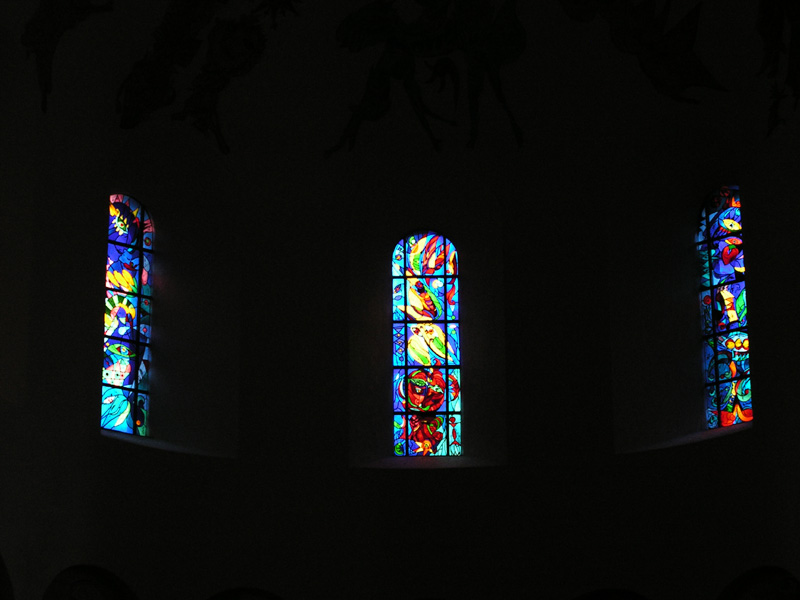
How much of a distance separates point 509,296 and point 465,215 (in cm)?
104

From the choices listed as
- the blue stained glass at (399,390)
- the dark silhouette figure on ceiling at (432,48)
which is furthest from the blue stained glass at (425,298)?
the dark silhouette figure on ceiling at (432,48)

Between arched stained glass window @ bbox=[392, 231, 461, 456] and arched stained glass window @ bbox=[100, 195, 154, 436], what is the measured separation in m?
2.34

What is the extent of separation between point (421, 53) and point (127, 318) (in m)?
3.63

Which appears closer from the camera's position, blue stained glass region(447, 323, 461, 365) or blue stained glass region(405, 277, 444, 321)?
blue stained glass region(447, 323, 461, 365)

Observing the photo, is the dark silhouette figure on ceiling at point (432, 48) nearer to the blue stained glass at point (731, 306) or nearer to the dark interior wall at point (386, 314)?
the dark interior wall at point (386, 314)

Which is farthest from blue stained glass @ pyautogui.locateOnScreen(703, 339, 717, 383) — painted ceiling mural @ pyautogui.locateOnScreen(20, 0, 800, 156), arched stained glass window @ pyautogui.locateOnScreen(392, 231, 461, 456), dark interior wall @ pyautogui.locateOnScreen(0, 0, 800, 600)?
arched stained glass window @ pyautogui.locateOnScreen(392, 231, 461, 456)

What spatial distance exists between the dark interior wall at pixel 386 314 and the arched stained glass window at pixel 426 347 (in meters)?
0.17

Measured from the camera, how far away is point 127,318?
1520cm

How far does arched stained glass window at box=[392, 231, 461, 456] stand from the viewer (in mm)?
15711

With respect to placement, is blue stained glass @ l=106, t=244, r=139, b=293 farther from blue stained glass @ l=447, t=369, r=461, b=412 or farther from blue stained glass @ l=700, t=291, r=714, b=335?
blue stained glass @ l=700, t=291, r=714, b=335

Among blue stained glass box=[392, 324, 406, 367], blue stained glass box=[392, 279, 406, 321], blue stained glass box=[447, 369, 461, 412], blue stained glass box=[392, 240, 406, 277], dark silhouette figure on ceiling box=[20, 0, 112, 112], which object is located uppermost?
dark silhouette figure on ceiling box=[20, 0, 112, 112]

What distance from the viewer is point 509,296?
1538 cm

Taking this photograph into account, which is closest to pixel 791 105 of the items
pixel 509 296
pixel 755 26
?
pixel 755 26

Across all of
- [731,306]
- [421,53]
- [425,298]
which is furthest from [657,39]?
[425,298]
